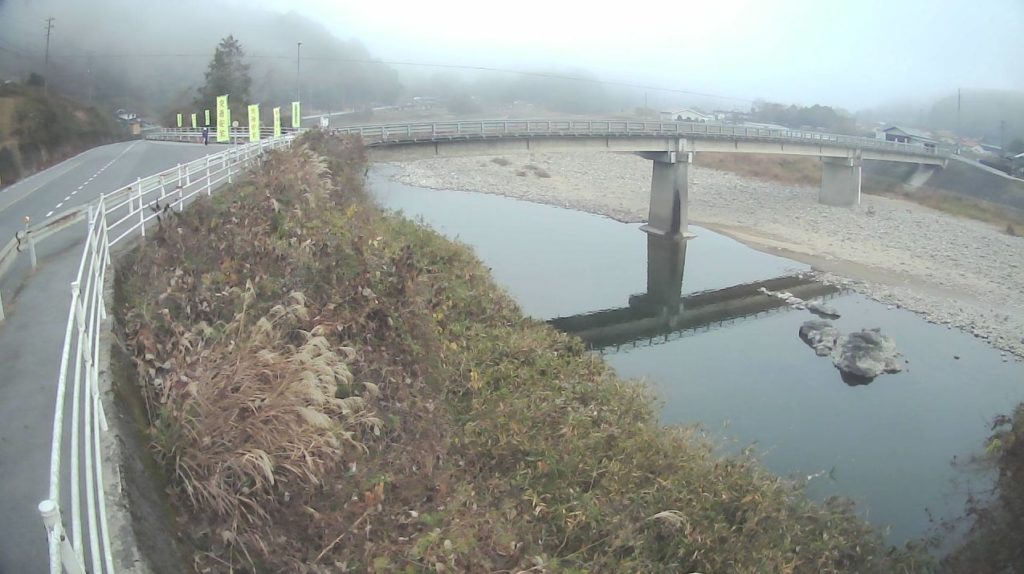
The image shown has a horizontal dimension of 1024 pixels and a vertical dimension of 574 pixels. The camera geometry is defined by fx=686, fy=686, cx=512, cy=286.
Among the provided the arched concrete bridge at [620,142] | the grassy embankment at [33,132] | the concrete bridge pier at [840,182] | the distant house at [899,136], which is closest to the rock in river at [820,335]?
the arched concrete bridge at [620,142]

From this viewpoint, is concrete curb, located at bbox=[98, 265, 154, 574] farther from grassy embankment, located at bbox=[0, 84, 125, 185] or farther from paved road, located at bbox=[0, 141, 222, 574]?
grassy embankment, located at bbox=[0, 84, 125, 185]

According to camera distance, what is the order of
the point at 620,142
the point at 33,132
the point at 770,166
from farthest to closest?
the point at 770,166, the point at 620,142, the point at 33,132

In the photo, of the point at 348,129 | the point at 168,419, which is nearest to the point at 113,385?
the point at 168,419

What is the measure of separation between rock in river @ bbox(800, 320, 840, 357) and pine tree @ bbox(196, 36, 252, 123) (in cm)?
5220

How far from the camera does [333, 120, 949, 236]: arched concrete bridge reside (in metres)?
33.8

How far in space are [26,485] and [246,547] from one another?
1.61 m

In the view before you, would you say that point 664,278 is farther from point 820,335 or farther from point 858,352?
point 858,352

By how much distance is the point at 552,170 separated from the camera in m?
59.2

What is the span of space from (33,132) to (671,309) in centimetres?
2971

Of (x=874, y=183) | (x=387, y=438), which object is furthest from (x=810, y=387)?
(x=874, y=183)

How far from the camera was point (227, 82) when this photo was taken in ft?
202

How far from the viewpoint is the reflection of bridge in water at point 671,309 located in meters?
22.5

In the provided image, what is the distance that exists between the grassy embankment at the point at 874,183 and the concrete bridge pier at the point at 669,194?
2278 cm

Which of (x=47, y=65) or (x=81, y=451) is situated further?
(x=47, y=65)
